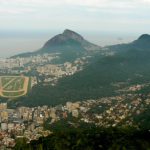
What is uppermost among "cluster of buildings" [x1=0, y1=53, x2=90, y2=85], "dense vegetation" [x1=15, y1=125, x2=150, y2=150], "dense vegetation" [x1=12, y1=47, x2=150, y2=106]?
"dense vegetation" [x1=15, y1=125, x2=150, y2=150]

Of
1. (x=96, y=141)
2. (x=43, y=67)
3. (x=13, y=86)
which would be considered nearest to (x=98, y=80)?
(x=13, y=86)

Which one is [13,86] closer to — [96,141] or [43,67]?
[43,67]

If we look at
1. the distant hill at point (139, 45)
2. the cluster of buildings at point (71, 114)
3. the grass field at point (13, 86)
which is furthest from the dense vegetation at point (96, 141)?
the distant hill at point (139, 45)

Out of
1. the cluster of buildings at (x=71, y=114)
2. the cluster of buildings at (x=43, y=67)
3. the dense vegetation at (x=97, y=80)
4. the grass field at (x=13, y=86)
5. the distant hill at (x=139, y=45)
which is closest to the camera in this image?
the cluster of buildings at (x=71, y=114)

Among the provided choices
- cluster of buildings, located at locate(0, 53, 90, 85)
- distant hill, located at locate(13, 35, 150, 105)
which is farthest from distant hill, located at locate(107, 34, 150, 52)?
cluster of buildings, located at locate(0, 53, 90, 85)

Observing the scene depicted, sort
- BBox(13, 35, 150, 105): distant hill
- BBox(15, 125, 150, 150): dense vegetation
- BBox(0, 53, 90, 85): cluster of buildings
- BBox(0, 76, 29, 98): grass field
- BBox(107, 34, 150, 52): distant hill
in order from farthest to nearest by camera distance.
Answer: BBox(107, 34, 150, 52): distant hill
BBox(0, 53, 90, 85): cluster of buildings
BBox(0, 76, 29, 98): grass field
BBox(13, 35, 150, 105): distant hill
BBox(15, 125, 150, 150): dense vegetation

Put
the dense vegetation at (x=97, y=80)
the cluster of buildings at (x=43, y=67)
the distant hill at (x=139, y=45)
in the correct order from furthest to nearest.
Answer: the distant hill at (x=139, y=45)
the cluster of buildings at (x=43, y=67)
the dense vegetation at (x=97, y=80)

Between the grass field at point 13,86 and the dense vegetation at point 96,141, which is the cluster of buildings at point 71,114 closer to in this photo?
the dense vegetation at point 96,141

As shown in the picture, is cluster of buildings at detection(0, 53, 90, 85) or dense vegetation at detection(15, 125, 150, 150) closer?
dense vegetation at detection(15, 125, 150, 150)

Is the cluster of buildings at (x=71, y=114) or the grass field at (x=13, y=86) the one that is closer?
the cluster of buildings at (x=71, y=114)

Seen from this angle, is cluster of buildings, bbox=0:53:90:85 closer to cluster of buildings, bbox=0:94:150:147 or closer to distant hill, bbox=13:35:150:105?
distant hill, bbox=13:35:150:105
